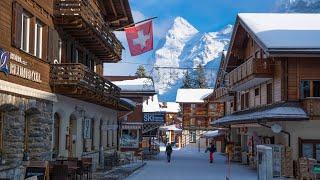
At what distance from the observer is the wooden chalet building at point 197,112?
9006 centimetres

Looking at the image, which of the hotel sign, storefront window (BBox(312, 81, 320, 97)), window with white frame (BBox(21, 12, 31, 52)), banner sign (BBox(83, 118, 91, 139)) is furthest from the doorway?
storefront window (BBox(312, 81, 320, 97))

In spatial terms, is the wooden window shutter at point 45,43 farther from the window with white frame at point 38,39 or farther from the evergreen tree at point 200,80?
the evergreen tree at point 200,80

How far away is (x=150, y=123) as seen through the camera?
5188 cm

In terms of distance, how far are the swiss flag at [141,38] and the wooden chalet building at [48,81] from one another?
1348 millimetres

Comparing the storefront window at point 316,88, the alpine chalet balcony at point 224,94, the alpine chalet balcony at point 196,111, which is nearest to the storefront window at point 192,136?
the alpine chalet balcony at point 196,111

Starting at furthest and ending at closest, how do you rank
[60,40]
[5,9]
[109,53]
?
[109,53] < [60,40] < [5,9]

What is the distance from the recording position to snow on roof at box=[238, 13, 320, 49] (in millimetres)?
31406

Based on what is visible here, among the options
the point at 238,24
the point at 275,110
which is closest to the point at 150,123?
the point at 238,24

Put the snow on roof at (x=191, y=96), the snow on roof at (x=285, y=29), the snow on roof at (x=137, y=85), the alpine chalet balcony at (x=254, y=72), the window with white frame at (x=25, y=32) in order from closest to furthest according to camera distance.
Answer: the window with white frame at (x=25, y=32), the snow on roof at (x=285, y=29), the alpine chalet balcony at (x=254, y=72), the snow on roof at (x=137, y=85), the snow on roof at (x=191, y=96)

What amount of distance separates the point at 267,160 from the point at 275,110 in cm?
930

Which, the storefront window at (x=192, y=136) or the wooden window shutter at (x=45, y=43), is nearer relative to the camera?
the wooden window shutter at (x=45, y=43)

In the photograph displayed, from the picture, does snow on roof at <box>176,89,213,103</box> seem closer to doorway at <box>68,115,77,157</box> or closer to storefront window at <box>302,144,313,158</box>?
storefront window at <box>302,144,313,158</box>

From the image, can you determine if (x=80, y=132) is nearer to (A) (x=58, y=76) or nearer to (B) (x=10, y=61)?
(A) (x=58, y=76)

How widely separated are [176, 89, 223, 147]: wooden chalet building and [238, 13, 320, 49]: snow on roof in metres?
48.1
